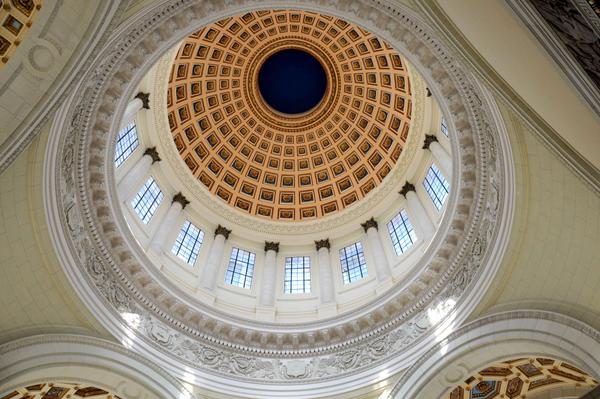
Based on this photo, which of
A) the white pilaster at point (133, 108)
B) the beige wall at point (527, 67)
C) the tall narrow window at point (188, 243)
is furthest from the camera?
the tall narrow window at point (188, 243)

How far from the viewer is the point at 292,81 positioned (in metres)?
30.0

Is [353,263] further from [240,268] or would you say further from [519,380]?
[519,380]

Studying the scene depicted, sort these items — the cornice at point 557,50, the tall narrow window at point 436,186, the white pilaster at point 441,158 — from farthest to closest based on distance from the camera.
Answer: the tall narrow window at point 436,186, the white pilaster at point 441,158, the cornice at point 557,50

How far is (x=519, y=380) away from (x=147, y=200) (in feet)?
53.4

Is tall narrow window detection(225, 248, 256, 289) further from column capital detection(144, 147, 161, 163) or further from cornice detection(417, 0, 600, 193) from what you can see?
cornice detection(417, 0, 600, 193)

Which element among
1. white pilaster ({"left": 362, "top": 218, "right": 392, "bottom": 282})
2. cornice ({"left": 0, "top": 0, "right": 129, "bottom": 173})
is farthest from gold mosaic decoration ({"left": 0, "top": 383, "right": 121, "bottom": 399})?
white pilaster ({"left": 362, "top": 218, "right": 392, "bottom": 282})


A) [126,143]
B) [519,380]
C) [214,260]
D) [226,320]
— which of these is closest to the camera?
[519,380]

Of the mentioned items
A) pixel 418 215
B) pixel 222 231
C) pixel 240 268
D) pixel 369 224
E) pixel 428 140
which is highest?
pixel 428 140

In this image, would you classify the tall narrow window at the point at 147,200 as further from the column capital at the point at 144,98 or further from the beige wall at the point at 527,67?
the beige wall at the point at 527,67

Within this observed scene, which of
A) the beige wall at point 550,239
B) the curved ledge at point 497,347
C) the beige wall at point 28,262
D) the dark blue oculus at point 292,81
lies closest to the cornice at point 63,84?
the beige wall at point 28,262

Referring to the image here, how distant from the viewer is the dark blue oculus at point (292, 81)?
29203 millimetres

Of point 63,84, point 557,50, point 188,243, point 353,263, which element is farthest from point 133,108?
point 557,50

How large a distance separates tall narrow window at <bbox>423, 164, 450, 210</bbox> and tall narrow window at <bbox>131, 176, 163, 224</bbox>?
1245 centimetres

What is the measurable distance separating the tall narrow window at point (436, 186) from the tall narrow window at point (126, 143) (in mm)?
13324
